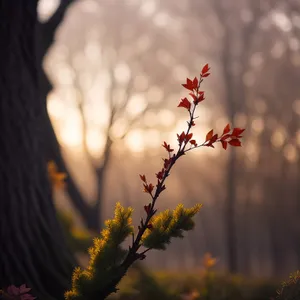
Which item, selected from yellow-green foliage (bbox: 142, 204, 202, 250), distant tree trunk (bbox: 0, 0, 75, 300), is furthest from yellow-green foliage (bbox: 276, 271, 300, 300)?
distant tree trunk (bbox: 0, 0, 75, 300)

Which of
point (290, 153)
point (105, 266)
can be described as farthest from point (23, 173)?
point (290, 153)

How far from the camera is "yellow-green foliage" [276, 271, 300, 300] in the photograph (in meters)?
1.78

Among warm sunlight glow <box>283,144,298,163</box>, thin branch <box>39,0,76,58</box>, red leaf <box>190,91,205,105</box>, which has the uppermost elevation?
warm sunlight glow <box>283,144,298,163</box>

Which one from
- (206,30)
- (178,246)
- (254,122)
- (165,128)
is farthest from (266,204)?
(178,246)

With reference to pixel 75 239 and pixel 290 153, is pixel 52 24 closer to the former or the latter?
pixel 75 239

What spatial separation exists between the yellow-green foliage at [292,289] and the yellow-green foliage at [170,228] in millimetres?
476

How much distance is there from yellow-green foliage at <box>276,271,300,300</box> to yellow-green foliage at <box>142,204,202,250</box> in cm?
48

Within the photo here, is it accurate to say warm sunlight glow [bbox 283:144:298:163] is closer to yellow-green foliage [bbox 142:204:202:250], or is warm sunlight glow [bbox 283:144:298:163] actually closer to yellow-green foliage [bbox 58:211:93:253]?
yellow-green foliage [bbox 58:211:93:253]

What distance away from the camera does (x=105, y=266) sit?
1.79 m

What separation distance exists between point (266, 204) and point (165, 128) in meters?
9.09

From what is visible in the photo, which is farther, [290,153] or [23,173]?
[290,153]

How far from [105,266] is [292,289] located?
79 centimetres

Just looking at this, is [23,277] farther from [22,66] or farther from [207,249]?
[207,249]

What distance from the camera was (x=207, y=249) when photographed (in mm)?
31203
